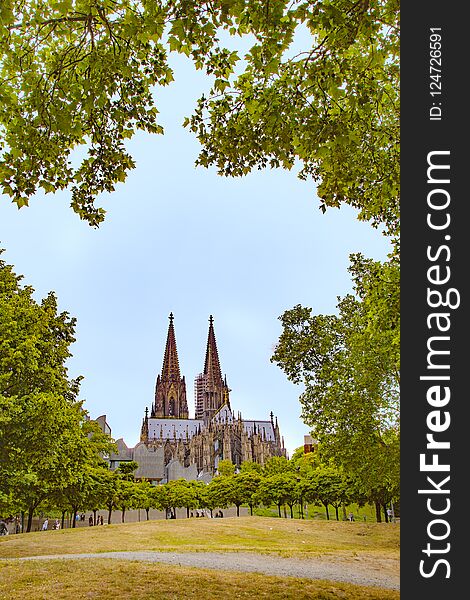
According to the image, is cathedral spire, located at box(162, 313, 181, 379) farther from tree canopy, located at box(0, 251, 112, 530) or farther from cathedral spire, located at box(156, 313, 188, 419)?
tree canopy, located at box(0, 251, 112, 530)

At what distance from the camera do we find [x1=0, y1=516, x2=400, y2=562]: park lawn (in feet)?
72.8

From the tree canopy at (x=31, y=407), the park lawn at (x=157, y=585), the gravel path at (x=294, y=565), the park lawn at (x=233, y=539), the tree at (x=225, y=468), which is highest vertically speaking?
the tree canopy at (x=31, y=407)

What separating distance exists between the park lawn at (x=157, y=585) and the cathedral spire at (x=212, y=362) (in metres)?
129

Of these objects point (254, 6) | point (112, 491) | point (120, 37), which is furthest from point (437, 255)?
point (112, 491)

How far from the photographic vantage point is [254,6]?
24.0 feet

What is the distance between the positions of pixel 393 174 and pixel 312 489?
40598 mm

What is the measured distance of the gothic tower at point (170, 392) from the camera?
446 ft

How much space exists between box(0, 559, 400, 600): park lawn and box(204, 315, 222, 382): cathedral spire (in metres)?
129

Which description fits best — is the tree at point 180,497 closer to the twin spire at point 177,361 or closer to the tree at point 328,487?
the tree at point 328,487

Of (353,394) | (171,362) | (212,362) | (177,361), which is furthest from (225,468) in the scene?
(353,394)

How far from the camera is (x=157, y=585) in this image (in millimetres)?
12117

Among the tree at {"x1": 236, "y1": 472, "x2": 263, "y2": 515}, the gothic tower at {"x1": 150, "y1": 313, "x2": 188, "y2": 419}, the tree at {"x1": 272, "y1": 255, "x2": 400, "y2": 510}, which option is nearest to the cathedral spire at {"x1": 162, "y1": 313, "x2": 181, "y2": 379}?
the gothic tower at {"x1": 150, "y1": 313, "x2": 188, "y2": 419}

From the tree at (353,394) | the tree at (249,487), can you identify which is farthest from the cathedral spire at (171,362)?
the tree at (353,394)

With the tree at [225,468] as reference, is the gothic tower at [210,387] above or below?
above
